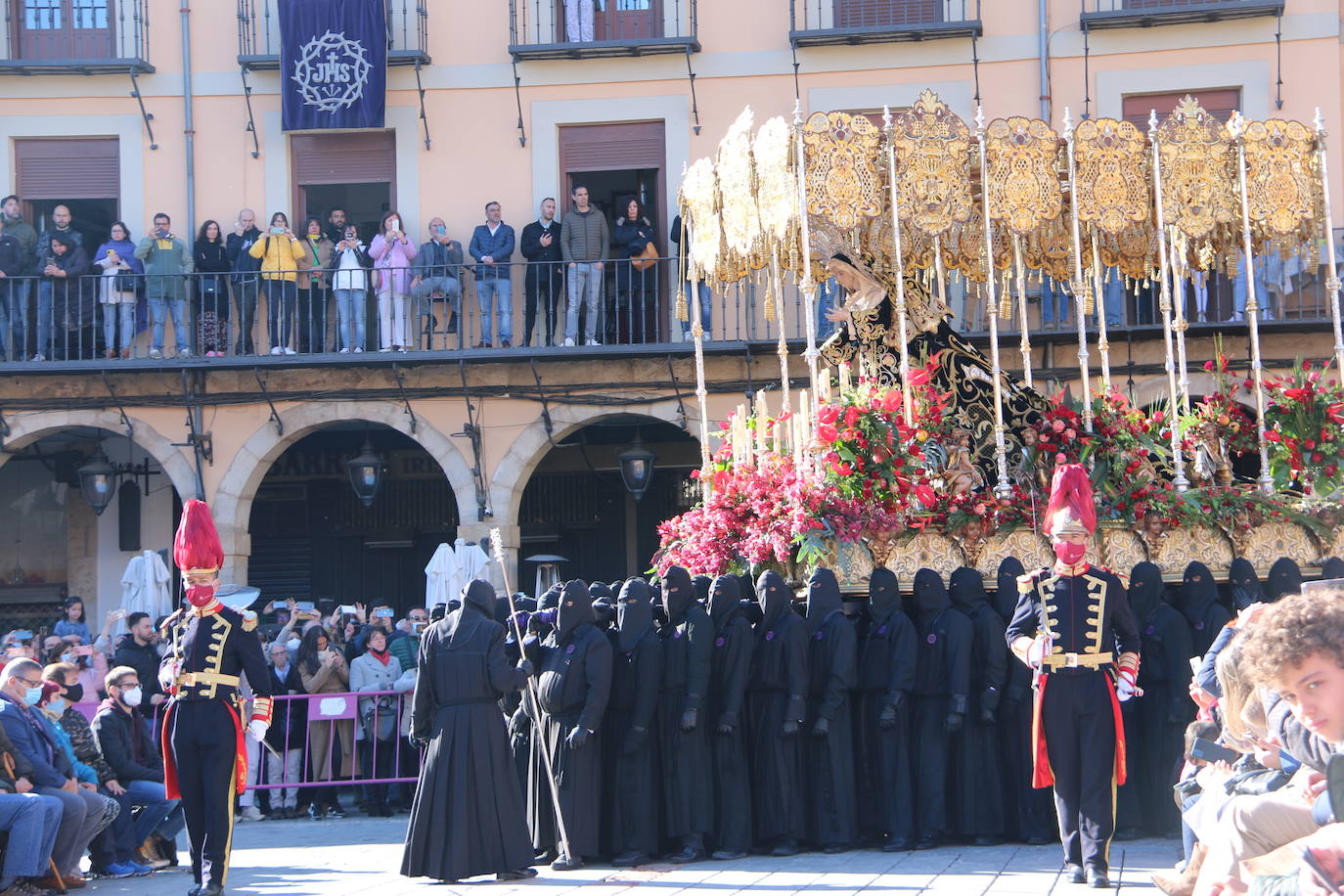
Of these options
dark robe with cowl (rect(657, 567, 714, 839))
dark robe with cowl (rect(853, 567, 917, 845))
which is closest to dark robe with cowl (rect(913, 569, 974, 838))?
dark robe with cowl (rect(853, 567, 917, 845))

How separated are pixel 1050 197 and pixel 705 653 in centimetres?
380

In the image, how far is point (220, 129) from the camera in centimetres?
2056

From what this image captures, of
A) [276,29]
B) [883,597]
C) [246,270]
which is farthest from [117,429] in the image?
[883,597]

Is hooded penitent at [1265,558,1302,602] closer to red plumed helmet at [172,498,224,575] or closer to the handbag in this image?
red plumed helmet at [172,498,224,575]

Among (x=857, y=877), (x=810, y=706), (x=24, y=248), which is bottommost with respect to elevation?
(x=857, y=877)

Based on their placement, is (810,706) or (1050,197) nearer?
(810,706)

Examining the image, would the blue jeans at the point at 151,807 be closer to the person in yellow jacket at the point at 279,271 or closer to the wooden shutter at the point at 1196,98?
the person in yellow jacket at the point at 279,271

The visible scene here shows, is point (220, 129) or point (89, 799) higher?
point (220, 129)

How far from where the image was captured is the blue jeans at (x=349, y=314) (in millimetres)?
19453

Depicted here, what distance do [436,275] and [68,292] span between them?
12.9ft

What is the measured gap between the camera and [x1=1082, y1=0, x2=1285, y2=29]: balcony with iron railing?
63.1 ft

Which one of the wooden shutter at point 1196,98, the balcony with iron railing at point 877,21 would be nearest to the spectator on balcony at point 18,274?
the balcony with iron railing at point 877,21

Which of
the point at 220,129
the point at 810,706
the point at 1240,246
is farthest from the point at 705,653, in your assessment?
the point at 220,129

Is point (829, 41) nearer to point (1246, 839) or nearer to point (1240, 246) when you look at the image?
point (1240, 246)
